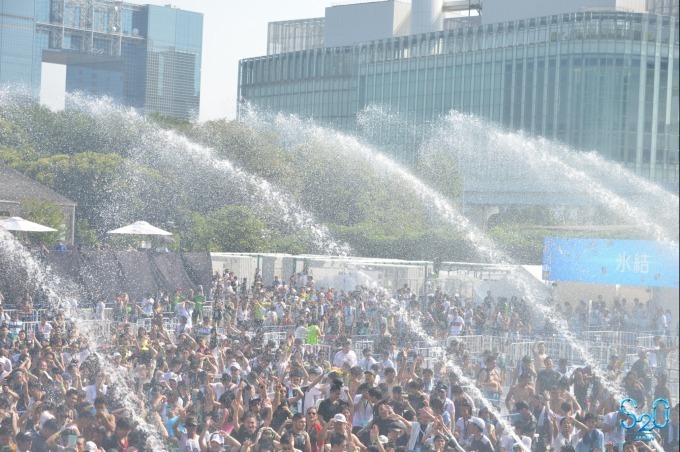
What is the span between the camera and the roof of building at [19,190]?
48250 millimetres

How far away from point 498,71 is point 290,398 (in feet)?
251

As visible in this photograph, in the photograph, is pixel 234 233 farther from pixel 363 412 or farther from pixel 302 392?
pixel 363 412

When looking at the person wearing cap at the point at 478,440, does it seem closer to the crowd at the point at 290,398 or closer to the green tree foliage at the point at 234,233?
the crowd at the point at 290,398

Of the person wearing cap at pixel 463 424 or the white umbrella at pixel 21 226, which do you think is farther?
the white umbrella at pixel 21 226

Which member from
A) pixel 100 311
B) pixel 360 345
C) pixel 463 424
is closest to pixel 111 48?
pixel 100 311

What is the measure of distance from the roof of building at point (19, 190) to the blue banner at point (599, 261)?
2558 centimetres

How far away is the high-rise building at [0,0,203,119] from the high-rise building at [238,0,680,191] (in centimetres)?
7637

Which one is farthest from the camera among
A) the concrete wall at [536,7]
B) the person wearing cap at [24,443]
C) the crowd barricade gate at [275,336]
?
the concrete wall at [536,7]

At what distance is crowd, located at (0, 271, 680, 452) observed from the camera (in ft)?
36.3

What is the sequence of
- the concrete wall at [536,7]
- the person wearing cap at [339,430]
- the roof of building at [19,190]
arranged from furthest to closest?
1. the concrete wall at [536,7]
2. the roof of building at [19,190]
3. the person wearing cap at [339,430]

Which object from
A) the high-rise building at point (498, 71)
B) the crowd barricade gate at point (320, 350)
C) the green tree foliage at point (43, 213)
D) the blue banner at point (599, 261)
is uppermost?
the high-rise building at point (498, 71)

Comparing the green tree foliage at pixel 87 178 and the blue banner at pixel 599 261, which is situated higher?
the green tree foliage at pixel 87 178

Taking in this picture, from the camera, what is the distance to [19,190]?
4900 cm

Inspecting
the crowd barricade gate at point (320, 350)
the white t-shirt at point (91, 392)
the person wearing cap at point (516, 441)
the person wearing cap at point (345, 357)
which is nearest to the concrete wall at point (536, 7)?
the crowd barricade gate at point (320, 350)
